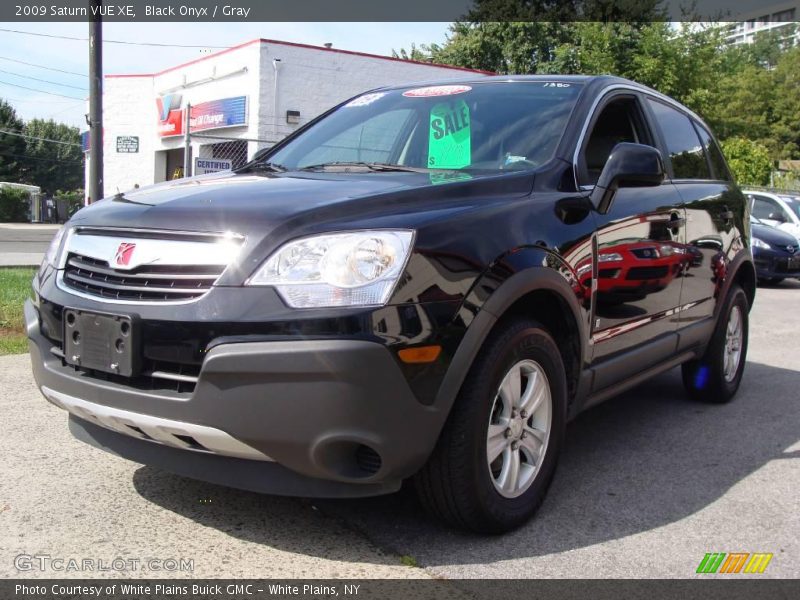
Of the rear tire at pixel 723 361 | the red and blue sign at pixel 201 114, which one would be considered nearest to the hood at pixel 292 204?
the rear tire at pixel 723 361

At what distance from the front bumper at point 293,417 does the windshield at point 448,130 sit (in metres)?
1.32

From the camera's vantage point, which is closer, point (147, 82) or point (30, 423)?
point (30, 423)

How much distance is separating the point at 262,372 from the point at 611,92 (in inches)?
96.4

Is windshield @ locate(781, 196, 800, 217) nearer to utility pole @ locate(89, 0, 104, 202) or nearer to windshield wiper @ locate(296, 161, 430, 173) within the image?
utility pole @ locate(89, 0, 104, 202)

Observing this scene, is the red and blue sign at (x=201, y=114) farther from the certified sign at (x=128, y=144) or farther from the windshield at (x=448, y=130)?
the windshield at (x=448, y=130)

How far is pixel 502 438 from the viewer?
2.84 m

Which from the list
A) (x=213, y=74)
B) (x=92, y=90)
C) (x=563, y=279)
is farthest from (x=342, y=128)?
(x=213, y=74)

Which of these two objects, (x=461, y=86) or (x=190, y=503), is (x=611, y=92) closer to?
(x=461, y=86)

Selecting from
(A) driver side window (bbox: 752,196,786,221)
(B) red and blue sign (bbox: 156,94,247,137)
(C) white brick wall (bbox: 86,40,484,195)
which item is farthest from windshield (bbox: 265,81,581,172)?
(B) red and blue sign (bbox: 156,94,247,137)

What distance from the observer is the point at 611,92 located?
3.88 meters

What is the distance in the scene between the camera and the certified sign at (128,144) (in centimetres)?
2717

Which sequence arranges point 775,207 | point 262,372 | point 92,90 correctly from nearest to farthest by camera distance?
point 262,372, point 92,90, point 775,207

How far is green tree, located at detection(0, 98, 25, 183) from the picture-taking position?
206ft

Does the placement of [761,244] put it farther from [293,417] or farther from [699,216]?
[293,417]
